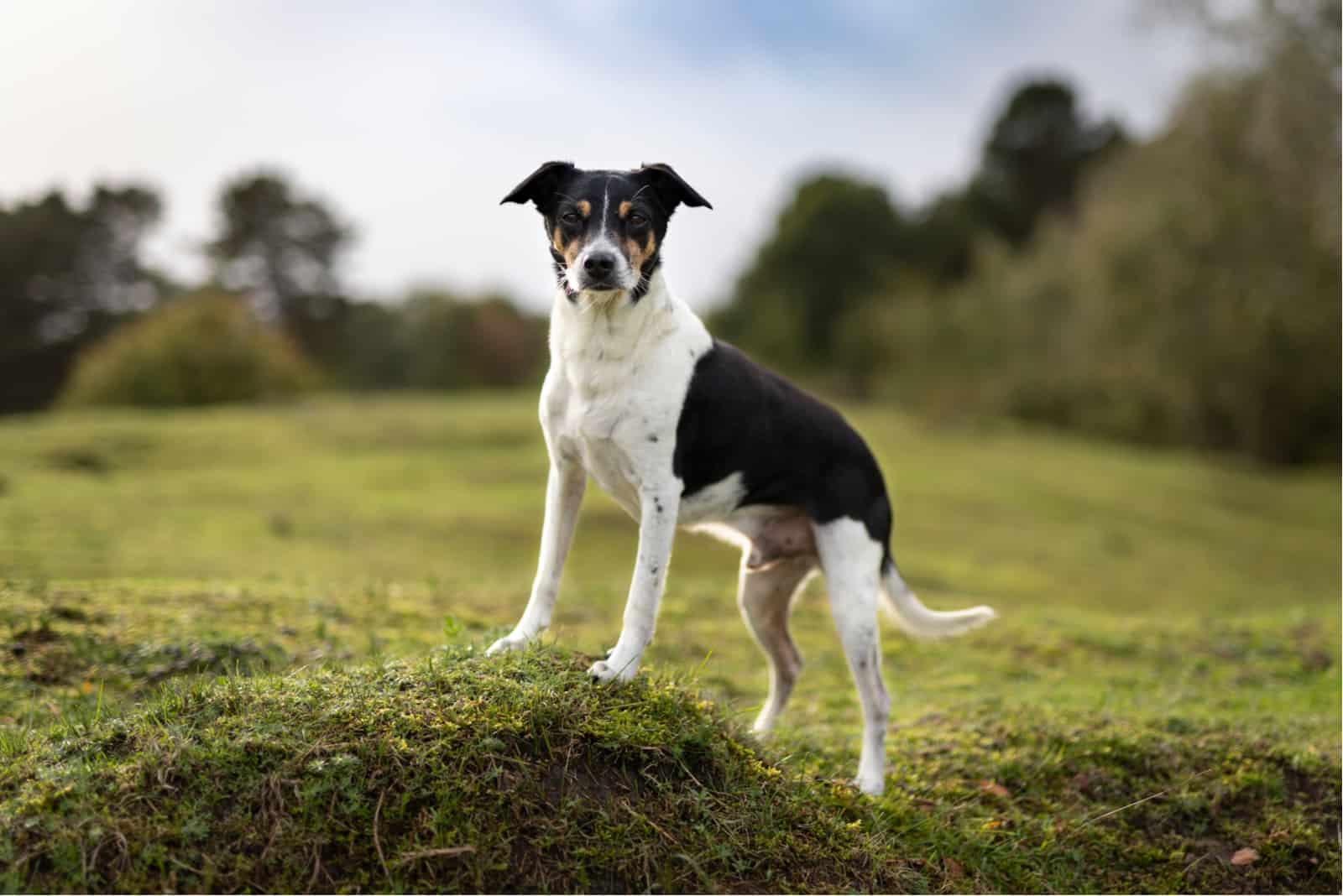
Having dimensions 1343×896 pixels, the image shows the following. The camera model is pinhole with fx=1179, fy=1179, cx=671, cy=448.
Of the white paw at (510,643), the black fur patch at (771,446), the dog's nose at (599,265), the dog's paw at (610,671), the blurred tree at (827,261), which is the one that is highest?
the blurred tree at (827,261)

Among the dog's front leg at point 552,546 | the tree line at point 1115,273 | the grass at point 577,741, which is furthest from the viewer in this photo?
the tree line at point 1115,273

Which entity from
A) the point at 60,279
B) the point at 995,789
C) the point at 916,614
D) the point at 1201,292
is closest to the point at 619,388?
the point at 916,614

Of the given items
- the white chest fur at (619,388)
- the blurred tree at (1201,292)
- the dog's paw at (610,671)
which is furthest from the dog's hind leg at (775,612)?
the blurred tree at (1201,292)

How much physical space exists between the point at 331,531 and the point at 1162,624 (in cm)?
1069

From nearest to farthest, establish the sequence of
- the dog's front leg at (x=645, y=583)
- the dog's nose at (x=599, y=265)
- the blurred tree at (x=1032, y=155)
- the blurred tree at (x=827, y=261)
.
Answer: the dog's nose at (x=599, y=265)
the dog's front leg at (x=645, y=583)
the blurred tree at (x=827, y=261)
the blurred tree at (x=1032, y=155)

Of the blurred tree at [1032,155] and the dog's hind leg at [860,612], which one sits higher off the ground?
the blurred tree at [1032,155]

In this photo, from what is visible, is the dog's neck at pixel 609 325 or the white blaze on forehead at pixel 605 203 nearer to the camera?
the white blaze on forehead at pixel 605 203

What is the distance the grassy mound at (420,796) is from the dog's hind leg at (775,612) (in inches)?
55.2

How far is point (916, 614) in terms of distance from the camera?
674cm

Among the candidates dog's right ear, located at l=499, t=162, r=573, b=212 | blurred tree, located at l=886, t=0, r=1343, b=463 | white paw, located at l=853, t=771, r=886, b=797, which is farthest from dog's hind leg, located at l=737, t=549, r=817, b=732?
blurred tree, located at l=886, t=0, r=1343, b=463

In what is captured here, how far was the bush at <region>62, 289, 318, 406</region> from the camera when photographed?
31328mm

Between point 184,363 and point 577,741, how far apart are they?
30.5 metres

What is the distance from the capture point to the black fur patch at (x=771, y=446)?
5750mm

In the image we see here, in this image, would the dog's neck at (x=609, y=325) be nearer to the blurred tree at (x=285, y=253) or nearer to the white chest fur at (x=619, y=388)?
the white chest fur at (x=619, y=388)
